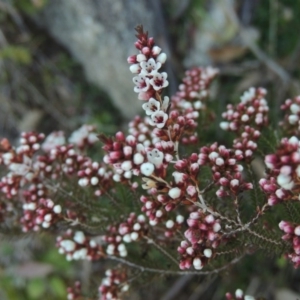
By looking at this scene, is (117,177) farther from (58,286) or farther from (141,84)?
(58,286)

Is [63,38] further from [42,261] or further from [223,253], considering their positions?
[223,253]

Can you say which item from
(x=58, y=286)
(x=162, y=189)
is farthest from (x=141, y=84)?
(x=58, y=286)

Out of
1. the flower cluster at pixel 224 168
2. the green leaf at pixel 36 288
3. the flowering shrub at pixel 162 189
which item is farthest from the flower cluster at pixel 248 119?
the green leaf at pixel 36 288

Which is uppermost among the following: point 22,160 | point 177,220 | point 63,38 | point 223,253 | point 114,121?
point 63,38

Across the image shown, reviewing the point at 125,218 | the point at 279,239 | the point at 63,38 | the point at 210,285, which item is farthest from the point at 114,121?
the point at 279,239

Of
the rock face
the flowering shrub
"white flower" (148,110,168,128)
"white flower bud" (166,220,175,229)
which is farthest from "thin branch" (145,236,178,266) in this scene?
the rock face

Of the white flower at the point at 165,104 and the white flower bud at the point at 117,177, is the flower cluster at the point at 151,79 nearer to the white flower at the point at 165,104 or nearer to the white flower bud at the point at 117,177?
the white flower at the point at 165,104
